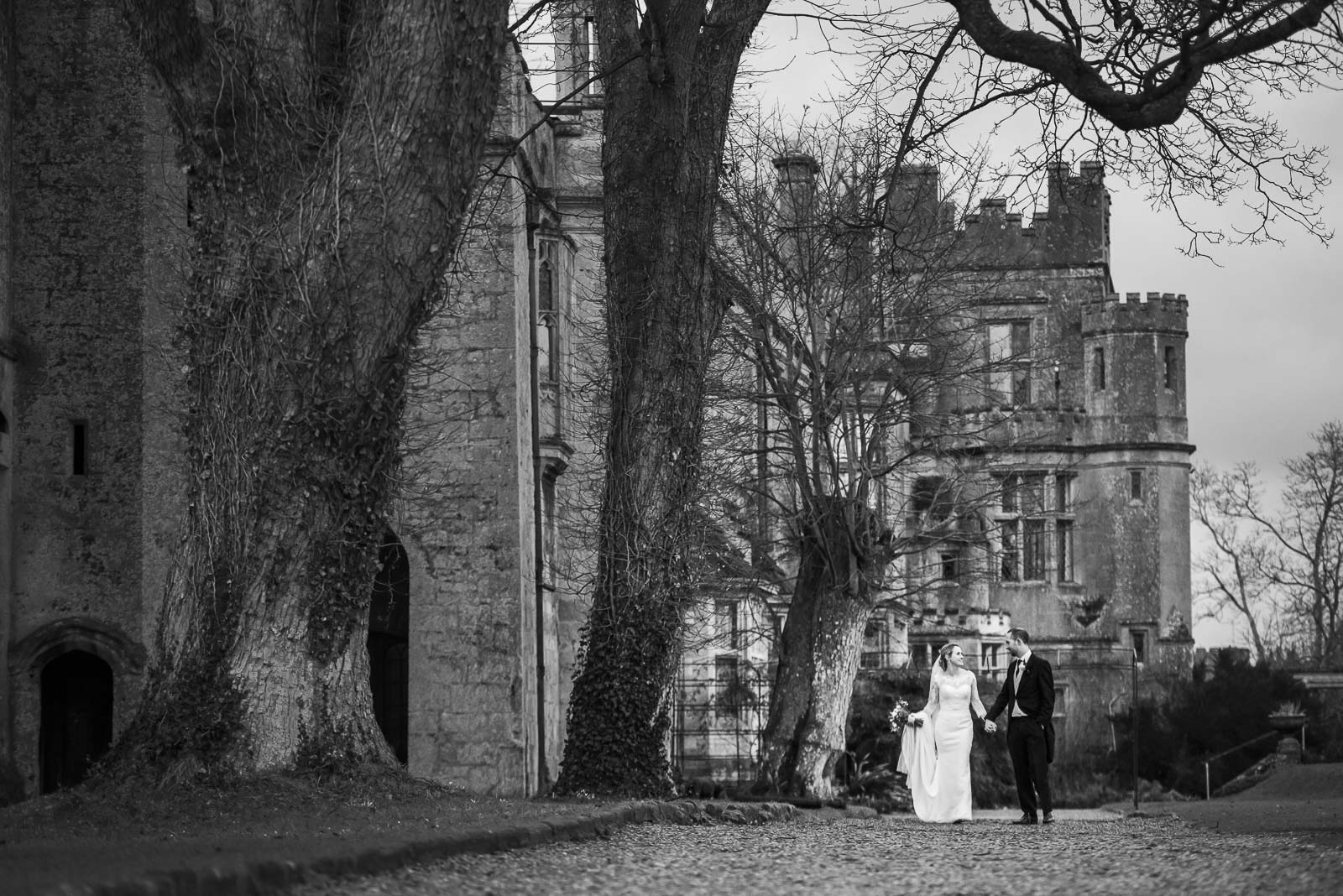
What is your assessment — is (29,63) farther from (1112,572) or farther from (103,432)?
(1112,572)

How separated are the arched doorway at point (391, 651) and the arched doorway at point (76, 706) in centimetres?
310

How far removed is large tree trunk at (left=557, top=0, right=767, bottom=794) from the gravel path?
264cm

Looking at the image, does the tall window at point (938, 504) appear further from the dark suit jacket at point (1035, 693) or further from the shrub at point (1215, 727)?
the dark suit jacket at point (1035, 693)

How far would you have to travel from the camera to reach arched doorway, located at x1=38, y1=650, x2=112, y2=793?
21.9 m

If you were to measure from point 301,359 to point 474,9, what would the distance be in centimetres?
220

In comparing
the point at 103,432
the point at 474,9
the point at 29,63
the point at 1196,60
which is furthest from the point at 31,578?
the point at 1196,60

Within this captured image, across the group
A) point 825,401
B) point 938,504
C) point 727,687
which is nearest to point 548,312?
point 825,401

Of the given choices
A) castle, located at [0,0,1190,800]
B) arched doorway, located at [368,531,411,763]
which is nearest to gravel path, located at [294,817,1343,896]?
castle, located at [0,0,1190,800]

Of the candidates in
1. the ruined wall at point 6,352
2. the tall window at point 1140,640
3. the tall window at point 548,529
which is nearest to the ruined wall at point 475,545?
the tall window at point 548,529

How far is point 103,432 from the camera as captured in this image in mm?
22094

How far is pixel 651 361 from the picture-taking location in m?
14.9

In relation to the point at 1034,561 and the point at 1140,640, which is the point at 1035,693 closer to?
the point at 1140,640

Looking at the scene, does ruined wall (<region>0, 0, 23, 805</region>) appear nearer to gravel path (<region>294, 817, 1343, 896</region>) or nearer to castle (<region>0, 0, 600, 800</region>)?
castle (<region>0, 0, 600, 800</region>)

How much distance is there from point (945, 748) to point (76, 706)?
401 inches
